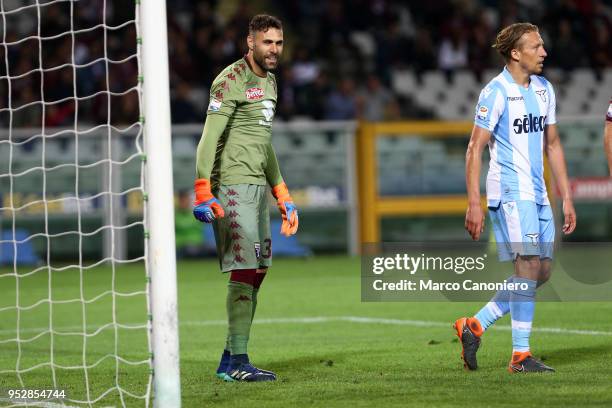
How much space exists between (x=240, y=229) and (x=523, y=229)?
1629 millimetres

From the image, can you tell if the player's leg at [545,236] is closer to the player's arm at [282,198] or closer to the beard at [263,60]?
the player's arm at [282,198]

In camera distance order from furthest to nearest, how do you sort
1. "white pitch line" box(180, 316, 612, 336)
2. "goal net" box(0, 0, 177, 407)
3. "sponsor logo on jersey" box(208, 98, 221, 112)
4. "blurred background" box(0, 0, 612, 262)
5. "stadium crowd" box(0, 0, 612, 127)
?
"stadium crowd" box(0, 0, 612, 127) < "blurred background" box(0, 0, 612, 262) < "goal net" box(0, 0, 177, 407) < "white pitch line" box(180, 316, 612, 336) < "sponsor logo on jersey" box(208, 98, 221, 112)

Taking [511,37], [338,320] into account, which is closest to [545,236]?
[511,37]

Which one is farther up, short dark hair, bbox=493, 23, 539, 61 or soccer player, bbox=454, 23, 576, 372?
short dark hair, bbox=493, 23, 539, 61

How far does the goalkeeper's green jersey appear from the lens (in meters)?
6.77

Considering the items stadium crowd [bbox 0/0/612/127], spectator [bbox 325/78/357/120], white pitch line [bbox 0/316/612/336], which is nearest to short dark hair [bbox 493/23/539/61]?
white pitch line [bbox 0/316/612/336]

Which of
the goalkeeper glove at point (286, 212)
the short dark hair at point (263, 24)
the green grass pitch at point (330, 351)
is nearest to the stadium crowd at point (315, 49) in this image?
the green grass pitch at point (330, 351)

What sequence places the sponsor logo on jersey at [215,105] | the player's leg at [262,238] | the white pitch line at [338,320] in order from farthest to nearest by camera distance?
the white pitch line at [338,320] < the player's leg at [262,238] < the sponsor logo on jersey at [215,105]

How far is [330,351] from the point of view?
812cm

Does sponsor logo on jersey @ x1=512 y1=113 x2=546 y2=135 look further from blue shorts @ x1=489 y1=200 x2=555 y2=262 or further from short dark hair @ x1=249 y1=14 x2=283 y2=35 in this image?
short dark hair @ x1=249 y1=14 x2=283 y2=35

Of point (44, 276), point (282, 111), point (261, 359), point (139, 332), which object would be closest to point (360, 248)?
point (282, 111)

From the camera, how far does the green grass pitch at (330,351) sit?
6.04 meters

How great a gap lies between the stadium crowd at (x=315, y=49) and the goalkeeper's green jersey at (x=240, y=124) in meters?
11.2

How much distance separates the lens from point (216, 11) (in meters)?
22.5
